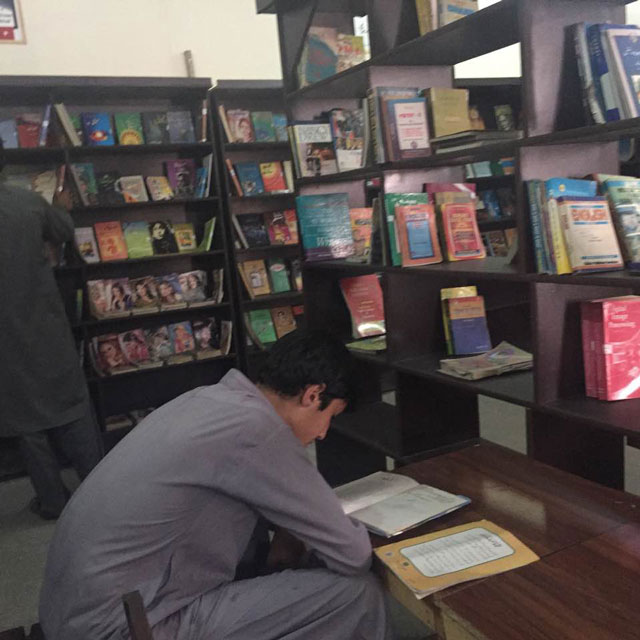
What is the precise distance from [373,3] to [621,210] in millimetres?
1072

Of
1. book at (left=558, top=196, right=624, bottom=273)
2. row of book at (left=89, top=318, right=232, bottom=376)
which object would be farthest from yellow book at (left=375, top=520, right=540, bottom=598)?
row of book at (left=89, top=318, right=232, bottom=376)

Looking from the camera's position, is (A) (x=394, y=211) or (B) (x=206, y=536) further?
(A) (x=394, y=211)

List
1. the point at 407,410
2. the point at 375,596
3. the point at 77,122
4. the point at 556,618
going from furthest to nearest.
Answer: the point at 77,122, the point at 407,410, the point at 375,596, the point at 556,618

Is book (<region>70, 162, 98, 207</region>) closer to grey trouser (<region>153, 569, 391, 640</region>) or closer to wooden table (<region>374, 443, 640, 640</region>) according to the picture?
wooden table (<region>374, 443, 640, 640</region>)

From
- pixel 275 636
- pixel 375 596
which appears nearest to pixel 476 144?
pixel 375 596

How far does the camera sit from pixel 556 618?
1.13 m

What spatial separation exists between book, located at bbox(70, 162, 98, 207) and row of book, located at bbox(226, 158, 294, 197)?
2.60ft

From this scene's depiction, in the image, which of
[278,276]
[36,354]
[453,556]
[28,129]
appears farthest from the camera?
[278,276]

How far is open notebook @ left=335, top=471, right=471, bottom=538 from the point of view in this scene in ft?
4.98

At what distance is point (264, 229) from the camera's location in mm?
4348

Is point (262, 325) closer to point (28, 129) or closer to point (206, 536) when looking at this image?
point (28, 129)

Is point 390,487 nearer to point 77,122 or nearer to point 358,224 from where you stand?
point 358,224

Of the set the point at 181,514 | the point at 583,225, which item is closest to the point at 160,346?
the point at 181,514

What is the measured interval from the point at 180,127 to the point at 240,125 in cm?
37
